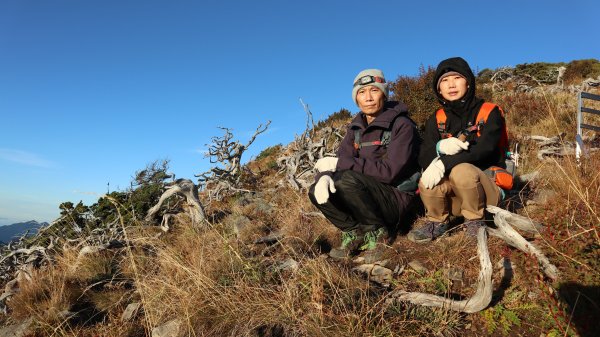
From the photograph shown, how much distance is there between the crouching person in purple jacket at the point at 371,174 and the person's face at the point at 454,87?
0.42m

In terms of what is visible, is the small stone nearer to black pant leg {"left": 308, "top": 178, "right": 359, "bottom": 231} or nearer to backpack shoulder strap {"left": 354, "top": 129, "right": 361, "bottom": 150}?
black pant leg {"left": 308, "top": 178, "right": 359, "bottom": 231}

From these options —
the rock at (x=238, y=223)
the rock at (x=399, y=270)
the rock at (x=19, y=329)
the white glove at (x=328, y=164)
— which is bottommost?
the rock at (x=399, y=270)

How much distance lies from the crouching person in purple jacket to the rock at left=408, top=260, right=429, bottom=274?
53 centimetres

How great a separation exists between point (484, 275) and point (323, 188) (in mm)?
1550

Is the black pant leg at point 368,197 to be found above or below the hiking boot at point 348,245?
above

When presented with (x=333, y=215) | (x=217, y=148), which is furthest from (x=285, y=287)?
(x=217, y=148)

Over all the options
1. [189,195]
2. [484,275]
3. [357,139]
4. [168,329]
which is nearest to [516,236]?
[484,275]

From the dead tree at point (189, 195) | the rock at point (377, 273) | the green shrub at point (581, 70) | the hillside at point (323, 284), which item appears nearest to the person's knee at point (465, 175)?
the hillside at point (323, 284)

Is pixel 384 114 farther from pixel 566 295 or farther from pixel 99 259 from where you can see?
pixel 99 259

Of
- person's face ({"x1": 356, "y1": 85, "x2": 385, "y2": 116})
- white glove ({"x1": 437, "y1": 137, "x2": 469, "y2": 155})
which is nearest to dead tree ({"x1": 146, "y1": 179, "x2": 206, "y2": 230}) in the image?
person's face ({"x1": 356, "y1": 85, "x2": 385, "y2": 116})

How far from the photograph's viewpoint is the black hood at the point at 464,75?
3414 millimetres

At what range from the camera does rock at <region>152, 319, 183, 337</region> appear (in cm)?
276

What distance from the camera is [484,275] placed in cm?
243

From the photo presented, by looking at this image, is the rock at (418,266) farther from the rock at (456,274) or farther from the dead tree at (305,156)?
the dead tree at (305,156)
